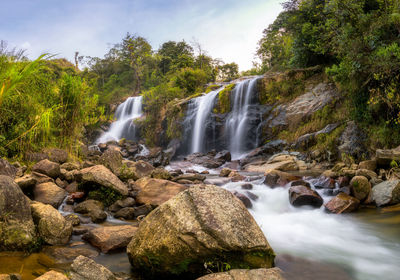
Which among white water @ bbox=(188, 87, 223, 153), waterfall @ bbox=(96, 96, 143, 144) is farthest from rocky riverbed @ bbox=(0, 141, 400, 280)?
waterfall @ bbox=(96, 96, 143, 144)

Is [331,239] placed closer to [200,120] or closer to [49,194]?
[49,194]

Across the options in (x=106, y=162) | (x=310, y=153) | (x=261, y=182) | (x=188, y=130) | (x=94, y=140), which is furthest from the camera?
(x=94, y=140)

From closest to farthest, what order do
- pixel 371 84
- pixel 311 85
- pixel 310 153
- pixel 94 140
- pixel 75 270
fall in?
pixel 75 270, pixel 371 84, pixel 310 153, pixel 311 85, pixel 94 140

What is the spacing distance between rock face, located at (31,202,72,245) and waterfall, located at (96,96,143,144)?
19.1 meters

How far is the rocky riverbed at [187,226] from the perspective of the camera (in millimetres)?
2727

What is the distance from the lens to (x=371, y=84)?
8648 mm

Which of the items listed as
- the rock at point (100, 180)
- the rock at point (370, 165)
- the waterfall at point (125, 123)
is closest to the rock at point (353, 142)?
the rock at point (370, 165)

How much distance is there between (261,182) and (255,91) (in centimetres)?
926

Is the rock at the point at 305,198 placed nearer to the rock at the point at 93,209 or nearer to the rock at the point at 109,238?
the rock at the point at 109,238

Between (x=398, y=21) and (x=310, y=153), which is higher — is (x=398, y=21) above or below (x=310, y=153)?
above

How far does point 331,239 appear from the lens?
4406mm

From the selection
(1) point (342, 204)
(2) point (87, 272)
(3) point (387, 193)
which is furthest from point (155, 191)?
(3) point (387, 193)

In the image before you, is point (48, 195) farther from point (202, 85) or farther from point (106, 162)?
point (202, 85)

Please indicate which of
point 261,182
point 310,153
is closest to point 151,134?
point 310,153
